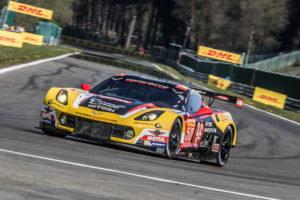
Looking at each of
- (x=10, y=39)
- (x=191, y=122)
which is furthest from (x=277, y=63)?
(x=191, y=122)

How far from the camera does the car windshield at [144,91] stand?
29.1ft

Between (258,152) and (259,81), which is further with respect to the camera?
(259,81)

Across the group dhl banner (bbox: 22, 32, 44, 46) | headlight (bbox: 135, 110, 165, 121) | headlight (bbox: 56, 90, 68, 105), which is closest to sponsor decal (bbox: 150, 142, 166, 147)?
headlight (bbox: 135, 110, 165, 121)

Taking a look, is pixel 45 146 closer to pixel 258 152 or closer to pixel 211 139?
pixel 211 139

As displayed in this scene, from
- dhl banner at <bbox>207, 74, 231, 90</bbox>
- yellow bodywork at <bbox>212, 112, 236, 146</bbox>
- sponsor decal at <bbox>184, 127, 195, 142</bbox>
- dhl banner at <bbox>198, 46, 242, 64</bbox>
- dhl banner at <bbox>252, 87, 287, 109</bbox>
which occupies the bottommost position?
dhl banner at <bbox>207, 74, 231, 90</bbox>

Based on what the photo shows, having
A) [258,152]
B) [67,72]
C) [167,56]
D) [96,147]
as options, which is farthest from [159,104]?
[167,56]

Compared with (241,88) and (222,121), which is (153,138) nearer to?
(222,121)

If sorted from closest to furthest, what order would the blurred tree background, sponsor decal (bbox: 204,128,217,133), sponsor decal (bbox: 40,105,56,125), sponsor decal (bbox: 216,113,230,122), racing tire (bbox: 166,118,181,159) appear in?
racing tire (bbox: 166,118,181,159)
sponsor decal (bbox: 40,105,56,125)
sponsor decal (bbox: 204,128,217,133)
sponsor decal (bbox: 216,113,230,122)
the blurred tree background

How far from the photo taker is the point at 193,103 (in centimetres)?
927

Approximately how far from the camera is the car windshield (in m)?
8.87

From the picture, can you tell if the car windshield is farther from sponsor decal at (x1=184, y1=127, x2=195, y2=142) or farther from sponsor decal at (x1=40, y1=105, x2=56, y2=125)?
sponsor decal at (x1=40, y1=105, x2=56, y2=125)

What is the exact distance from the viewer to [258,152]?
11477 millimetres

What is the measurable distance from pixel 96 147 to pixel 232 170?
2085mm

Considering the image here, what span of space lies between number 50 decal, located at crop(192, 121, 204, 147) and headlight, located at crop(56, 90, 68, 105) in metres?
2.06
